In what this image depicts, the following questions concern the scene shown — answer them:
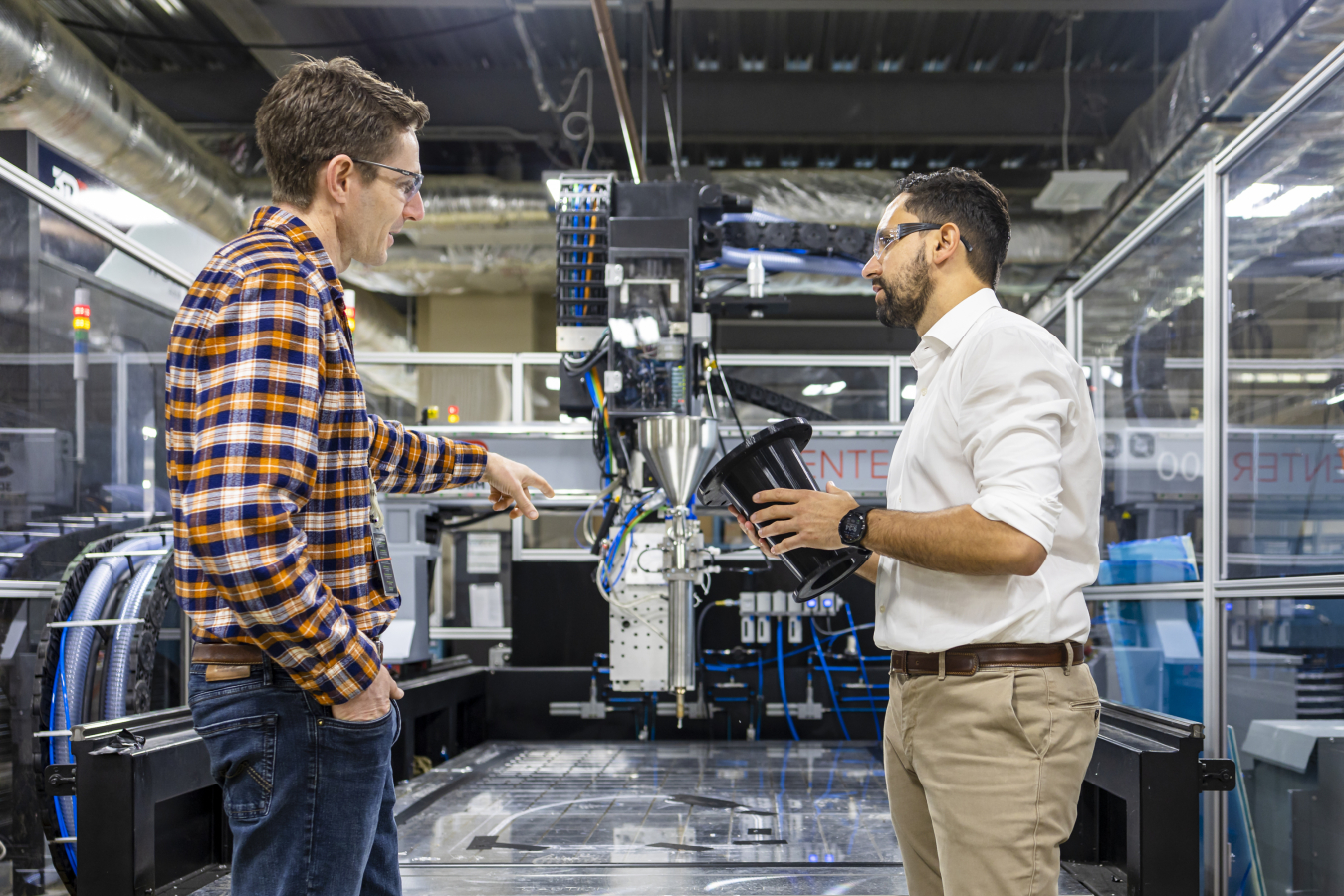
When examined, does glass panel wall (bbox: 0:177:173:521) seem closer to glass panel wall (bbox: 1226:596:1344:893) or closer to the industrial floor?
the industrial floor

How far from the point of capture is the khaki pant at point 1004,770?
1.20 m

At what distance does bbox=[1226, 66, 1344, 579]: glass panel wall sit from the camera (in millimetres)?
2148

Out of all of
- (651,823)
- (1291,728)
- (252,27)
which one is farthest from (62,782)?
(252,27)

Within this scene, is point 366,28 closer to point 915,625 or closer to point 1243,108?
point 1243,108

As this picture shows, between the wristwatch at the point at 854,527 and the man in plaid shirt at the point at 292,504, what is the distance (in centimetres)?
59

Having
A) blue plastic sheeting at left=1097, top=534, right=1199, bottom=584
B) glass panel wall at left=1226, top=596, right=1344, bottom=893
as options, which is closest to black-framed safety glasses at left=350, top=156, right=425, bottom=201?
glass panel wall at left=1226, top=596, right=1344, bottom=893

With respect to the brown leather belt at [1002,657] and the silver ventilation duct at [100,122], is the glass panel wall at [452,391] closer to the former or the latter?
the silver ventilation duct at [100,122]

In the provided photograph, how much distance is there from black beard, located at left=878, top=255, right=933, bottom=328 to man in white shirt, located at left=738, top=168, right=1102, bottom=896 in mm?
28

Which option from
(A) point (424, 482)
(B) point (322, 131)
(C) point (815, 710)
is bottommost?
(C) point (815, 710)

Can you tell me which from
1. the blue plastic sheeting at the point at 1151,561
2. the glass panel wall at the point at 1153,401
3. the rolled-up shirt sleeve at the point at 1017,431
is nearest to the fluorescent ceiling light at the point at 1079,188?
the glass panel wall at the point at 1153,401

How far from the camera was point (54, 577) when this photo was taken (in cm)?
314

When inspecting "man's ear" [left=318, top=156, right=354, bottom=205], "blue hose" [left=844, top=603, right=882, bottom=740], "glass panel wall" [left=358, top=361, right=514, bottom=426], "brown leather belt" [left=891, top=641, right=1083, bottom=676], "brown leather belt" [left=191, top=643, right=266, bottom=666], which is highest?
"glass panel wall" [left=358, top=361, right=514, bottom=426]

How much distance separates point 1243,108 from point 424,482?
12.8 ft

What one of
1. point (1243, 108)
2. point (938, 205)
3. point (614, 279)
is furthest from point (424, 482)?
point (1243, 108)
